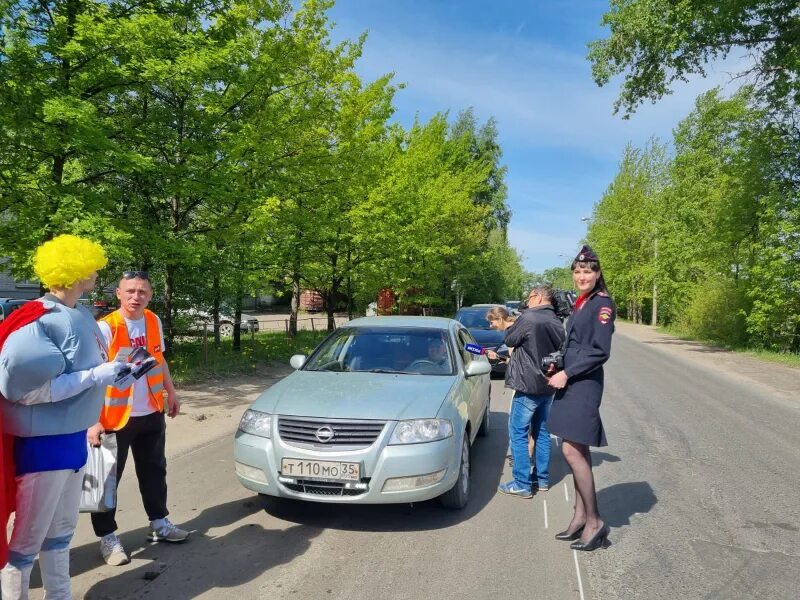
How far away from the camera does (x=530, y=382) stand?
15.7ft

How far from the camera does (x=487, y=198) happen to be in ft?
153

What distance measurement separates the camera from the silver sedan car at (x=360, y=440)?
3.92 meters

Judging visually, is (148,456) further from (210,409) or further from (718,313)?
(718,313)

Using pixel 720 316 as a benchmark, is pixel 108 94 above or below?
above

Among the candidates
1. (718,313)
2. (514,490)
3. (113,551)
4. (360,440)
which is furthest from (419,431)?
(718,313)

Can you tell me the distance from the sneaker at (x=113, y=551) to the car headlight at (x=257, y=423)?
1106 millimetres

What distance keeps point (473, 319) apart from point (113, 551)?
37.3ft

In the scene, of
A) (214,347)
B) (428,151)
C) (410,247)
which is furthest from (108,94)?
(428,151)

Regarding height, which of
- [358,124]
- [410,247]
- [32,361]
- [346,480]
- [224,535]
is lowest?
[224,535]

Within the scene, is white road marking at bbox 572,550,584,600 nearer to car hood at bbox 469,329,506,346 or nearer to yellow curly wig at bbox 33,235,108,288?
yellow curly wig at bbox 33,235,108,288

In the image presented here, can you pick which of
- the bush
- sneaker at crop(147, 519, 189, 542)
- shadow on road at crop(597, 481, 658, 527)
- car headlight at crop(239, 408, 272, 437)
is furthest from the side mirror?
the bush

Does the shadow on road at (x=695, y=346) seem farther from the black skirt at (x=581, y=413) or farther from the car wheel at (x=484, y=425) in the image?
the black skirt at (x=581, y=413)

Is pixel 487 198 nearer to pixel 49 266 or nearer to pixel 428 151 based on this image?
pixel 428 151

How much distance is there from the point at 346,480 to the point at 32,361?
216cm
